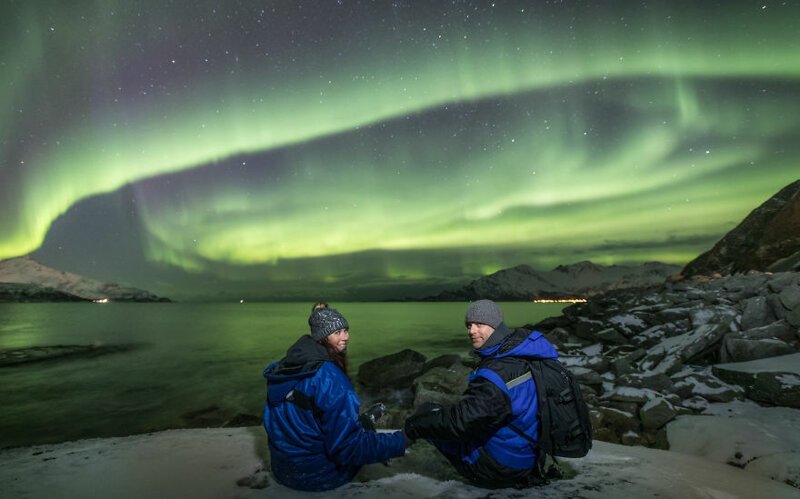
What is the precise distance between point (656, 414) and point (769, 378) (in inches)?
93.4

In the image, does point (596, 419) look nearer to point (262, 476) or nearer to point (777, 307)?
point (262, 476)

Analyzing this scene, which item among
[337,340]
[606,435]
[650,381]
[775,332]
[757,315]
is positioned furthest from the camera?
[757,315]

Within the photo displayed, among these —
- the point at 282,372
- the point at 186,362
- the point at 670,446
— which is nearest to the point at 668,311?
the point at 670,446

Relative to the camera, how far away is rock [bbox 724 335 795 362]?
9633mm

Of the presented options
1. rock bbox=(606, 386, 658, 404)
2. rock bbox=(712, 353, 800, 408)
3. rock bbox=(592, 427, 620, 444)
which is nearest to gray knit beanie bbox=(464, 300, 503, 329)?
rock bbox=(592, 427, 620, 444)

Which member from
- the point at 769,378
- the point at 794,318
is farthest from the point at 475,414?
the point at 794,318

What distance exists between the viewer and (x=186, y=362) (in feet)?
102

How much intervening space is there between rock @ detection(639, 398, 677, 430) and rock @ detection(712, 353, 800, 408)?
5.88 ft

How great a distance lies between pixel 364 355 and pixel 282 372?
32.0 meters

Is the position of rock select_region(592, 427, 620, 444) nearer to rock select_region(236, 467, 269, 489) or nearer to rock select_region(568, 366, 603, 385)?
rock select_region(568, 366, 603, 385)

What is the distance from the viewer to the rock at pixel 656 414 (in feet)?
26.6

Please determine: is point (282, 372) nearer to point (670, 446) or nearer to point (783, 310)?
point (670, 446)

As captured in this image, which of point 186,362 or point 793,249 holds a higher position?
point 793,249

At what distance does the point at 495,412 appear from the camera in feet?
11.3
